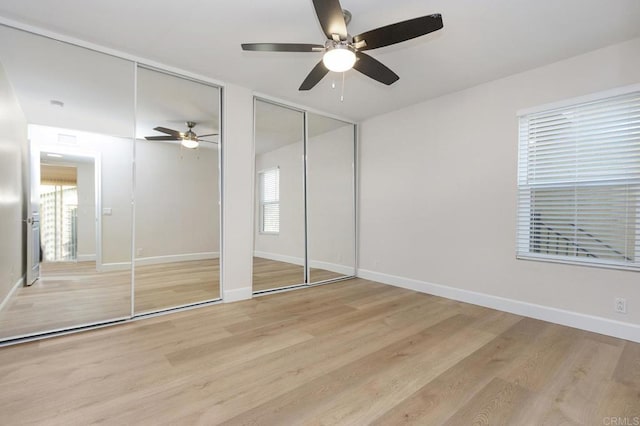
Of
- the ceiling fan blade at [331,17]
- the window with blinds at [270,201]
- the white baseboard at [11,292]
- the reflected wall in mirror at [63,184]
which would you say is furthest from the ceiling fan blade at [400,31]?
the white baseboard at [11,292]

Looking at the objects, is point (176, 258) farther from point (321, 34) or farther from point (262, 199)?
point (321, 34)

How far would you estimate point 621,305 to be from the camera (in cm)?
262

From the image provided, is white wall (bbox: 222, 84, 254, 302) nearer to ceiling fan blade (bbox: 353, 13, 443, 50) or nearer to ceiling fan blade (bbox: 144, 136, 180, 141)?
ceiling fan blade (bbox: 144, 136, 180, 141)

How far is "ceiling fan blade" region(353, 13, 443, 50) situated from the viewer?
1834mm

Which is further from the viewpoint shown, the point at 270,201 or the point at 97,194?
the point at 270,201

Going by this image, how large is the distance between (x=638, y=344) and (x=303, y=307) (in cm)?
303

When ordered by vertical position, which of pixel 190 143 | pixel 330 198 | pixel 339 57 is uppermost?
pixel 339 57

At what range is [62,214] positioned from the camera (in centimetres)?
279

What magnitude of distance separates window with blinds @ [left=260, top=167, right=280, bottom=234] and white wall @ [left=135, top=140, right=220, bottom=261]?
0.90m

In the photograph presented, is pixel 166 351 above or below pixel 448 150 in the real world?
below

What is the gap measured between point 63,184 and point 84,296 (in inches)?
43.6

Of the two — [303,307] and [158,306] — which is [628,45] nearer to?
[303,307]

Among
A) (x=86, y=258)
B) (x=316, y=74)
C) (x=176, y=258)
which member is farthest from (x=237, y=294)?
(x=316, y=74)

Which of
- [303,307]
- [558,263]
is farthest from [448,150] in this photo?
[303,307]
